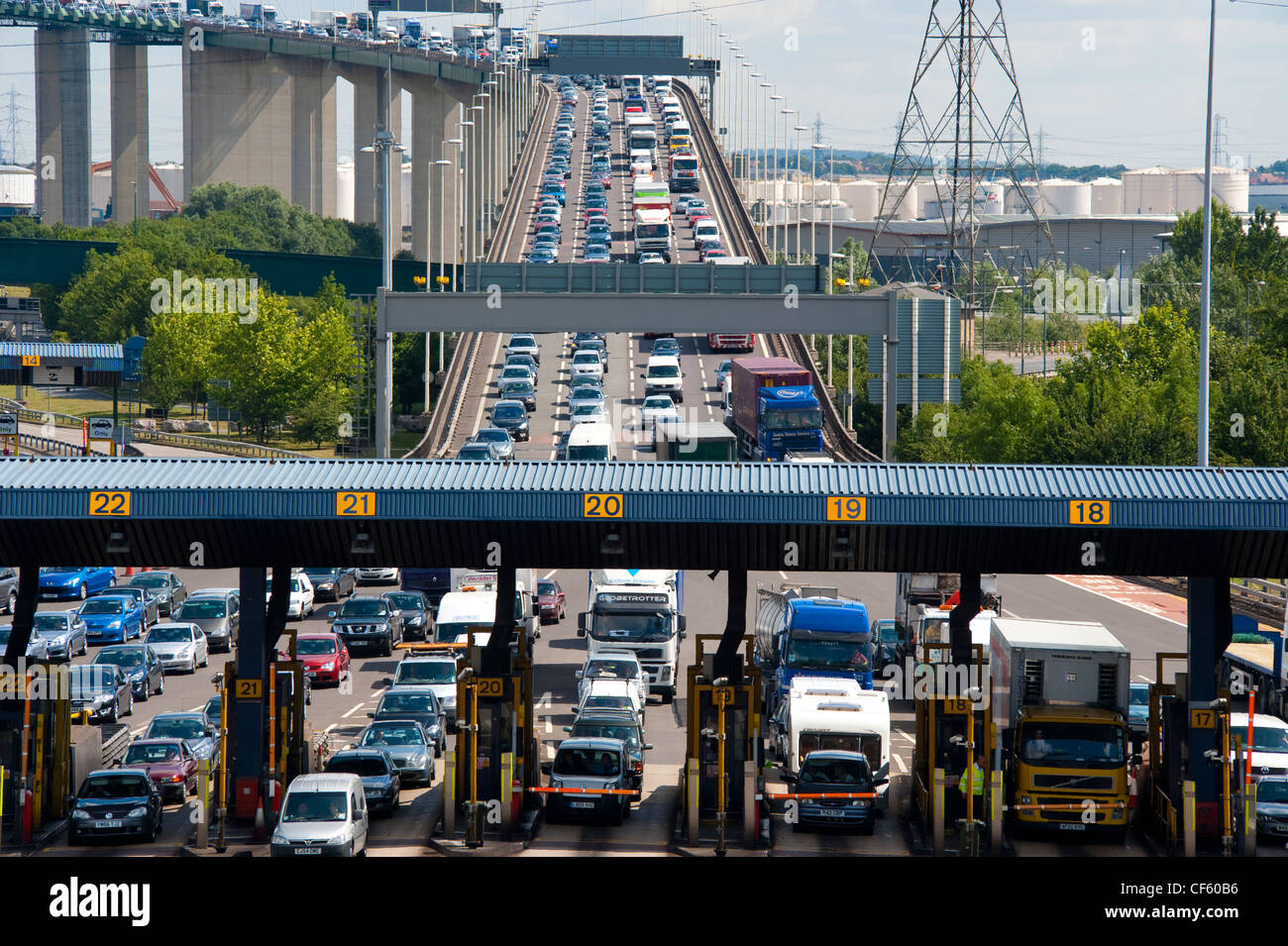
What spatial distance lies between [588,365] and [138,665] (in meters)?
44.7

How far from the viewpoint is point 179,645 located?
41469mm

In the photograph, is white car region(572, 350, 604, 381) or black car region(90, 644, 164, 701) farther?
white car region(572, 350, 604, 381)

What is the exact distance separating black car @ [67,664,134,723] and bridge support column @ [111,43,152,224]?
14500cm

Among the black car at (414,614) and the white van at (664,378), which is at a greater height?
the white van at (664,378)

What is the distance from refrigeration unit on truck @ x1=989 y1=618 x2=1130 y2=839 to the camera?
86.9 ft

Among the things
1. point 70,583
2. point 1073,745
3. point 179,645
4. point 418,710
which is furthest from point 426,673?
point 70,583

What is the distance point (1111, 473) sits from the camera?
2573 centimetres

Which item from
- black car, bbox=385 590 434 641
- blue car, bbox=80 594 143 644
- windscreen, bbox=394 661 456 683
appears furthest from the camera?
black car, bbox=385 590 434 641

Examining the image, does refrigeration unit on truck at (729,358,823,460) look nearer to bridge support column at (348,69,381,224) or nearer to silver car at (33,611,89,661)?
silver car at (33,611,89,661)

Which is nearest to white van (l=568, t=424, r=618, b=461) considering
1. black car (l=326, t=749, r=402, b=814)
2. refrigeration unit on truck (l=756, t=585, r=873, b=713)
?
refrigeration unit on truck (l=756, t=585, r=873, b=713)

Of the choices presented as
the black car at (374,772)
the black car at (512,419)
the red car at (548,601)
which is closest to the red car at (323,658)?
the red car at (548,601)

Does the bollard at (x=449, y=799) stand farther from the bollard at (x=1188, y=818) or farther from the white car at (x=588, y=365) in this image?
the white car at (x=588, y=365)

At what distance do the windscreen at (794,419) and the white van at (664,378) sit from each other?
14.0 metres

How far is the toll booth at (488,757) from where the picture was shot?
26.9 metres
